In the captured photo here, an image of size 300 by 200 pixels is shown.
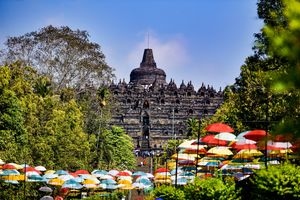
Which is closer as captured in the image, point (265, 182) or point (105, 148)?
point (265, 182)

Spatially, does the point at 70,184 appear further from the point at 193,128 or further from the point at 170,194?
the point at 193,128

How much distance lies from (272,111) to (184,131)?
169 ft

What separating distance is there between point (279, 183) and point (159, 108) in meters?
63.1

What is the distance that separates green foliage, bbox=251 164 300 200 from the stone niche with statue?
59451 millimetres

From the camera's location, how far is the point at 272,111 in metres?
19.5

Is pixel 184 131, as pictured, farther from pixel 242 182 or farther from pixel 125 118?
pixel 242 182

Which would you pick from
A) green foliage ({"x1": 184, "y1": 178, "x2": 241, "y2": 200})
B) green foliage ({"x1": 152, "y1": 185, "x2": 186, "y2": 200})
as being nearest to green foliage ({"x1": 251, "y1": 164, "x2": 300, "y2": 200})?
green foliage ({"x1": 184, "y1": 178, "x2": 241, "y2": 200})

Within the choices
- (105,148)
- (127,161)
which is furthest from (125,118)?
(105,148)

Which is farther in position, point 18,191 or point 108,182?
point 108,182

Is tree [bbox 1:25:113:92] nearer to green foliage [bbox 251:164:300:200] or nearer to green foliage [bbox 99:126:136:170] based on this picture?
green foliage [bbox 99:126:136:170]

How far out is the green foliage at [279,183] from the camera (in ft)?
31.9

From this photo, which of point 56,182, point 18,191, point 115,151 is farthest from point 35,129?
point 115,151

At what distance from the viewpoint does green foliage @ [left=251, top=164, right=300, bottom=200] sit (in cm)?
Result: 973

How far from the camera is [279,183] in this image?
9750mm
